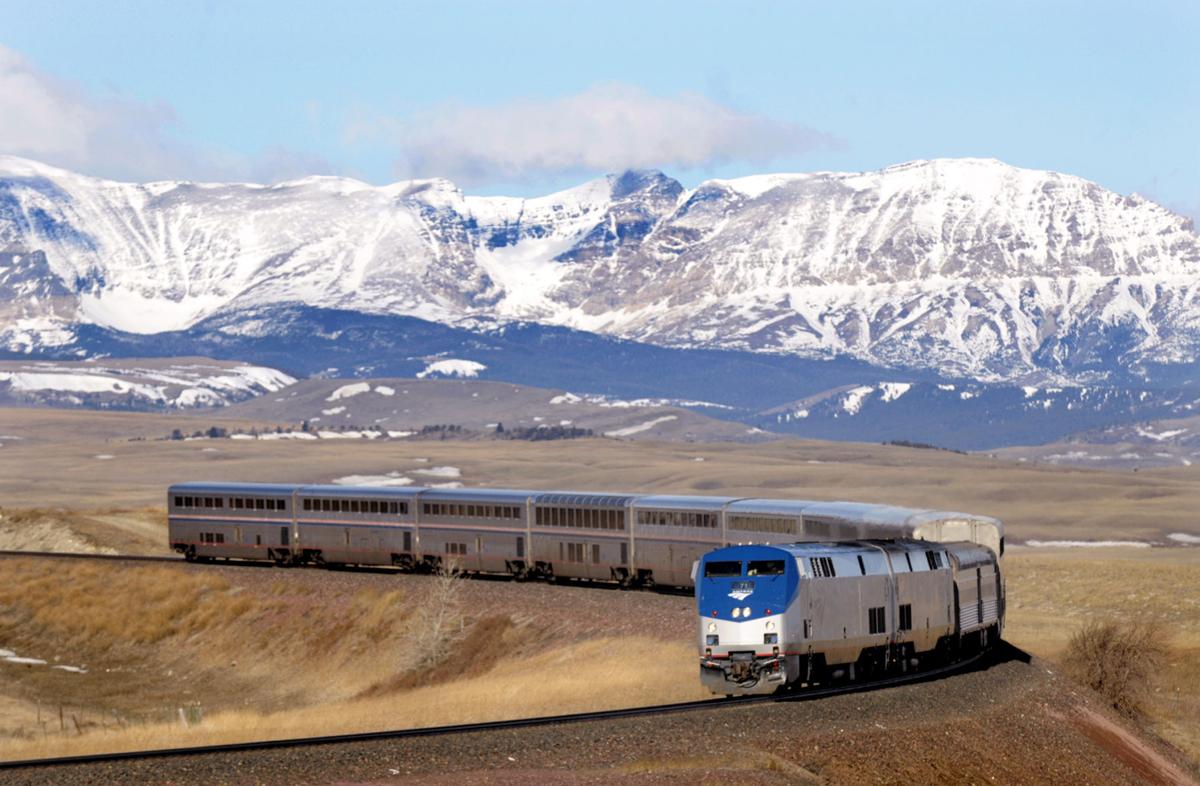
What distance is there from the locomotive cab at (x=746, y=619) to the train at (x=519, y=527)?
14248 mm

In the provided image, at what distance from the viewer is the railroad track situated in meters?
34.3

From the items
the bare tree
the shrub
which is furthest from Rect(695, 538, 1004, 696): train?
the bare tree

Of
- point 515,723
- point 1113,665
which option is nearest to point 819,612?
point 515,723

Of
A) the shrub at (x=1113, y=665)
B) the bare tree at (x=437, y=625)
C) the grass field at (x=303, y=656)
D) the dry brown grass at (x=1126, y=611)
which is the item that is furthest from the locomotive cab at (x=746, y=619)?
the bare tree at (x=437, y=625)

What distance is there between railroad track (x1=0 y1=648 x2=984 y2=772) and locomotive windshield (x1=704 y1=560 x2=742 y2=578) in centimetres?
283

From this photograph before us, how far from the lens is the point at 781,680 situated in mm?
43969

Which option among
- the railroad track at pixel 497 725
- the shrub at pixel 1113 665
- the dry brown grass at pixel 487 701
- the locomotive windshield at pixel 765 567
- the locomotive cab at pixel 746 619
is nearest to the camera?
the railroad track at pixel 497 725

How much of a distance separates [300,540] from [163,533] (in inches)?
1371

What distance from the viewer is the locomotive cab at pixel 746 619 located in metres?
43.9

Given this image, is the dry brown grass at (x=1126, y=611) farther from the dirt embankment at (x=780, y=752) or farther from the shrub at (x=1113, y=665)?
the dirt embankment at (x=780, y=752)

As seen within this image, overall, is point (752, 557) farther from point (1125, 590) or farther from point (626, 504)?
point (1125, 590)

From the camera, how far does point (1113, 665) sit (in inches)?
2315

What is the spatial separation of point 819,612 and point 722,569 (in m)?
2.44

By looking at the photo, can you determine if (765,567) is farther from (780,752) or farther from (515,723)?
(780,752)
